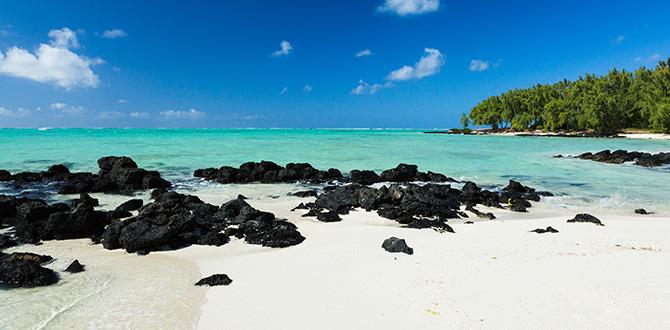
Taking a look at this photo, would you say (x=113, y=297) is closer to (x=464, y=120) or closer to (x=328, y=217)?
(x=328, y=217)

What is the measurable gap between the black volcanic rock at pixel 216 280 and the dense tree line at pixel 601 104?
263ft

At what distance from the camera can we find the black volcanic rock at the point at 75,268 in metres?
6.34

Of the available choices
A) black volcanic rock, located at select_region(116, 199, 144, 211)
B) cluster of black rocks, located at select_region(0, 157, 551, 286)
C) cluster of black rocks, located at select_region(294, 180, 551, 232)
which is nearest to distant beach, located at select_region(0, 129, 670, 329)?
cluster of black rocks, located at select_region(0, 157, 551, 286)

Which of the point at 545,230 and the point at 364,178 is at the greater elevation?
the point at 545,230

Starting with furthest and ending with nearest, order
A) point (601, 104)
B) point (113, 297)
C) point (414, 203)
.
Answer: point (601, 104) → point (414, 203) → point (113, 297)

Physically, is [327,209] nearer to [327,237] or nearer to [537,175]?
[327,237]

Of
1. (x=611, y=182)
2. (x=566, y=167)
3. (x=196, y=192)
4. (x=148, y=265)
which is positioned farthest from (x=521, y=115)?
(x=148, y=265)

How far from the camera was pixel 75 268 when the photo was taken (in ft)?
21.0

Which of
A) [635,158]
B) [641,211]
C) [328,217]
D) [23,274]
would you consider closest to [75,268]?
[23,274]

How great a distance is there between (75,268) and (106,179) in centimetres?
1138

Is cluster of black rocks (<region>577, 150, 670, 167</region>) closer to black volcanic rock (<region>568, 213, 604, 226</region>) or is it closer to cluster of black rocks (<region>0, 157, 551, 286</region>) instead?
cluster of black rocks (<region>0, 157, 551, 286</region>)

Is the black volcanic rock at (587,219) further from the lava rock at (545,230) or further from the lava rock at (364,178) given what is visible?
the lava rock at (364,178)

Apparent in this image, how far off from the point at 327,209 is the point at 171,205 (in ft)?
14.4

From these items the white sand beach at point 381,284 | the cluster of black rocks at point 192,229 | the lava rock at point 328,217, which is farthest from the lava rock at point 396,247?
the lava rock at point 328,217
